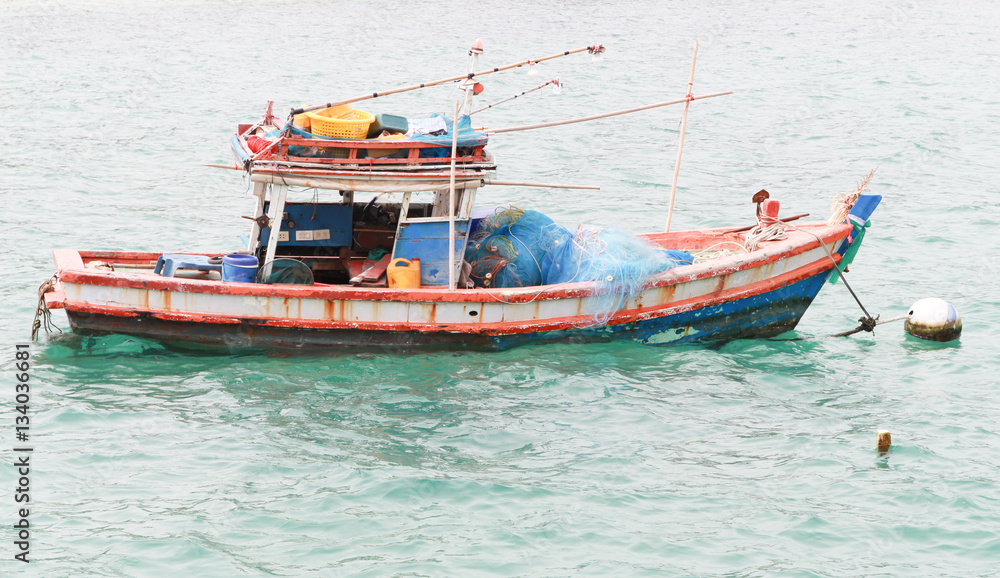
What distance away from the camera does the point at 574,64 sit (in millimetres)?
30578

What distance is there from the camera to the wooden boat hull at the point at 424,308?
10.4 m

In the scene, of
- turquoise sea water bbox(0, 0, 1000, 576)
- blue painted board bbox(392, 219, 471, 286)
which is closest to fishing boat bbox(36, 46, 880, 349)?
blue painted board bbox(392, 219, 471, 286)

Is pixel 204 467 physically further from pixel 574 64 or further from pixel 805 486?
pixel 574 64

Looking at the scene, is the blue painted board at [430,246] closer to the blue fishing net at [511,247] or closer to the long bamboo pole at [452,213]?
the long bamboo pole at [452,213]

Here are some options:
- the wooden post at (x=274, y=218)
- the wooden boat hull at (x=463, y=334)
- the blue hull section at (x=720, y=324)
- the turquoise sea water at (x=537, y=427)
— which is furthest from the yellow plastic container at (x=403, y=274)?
the wooden post at (x=274, y=218)

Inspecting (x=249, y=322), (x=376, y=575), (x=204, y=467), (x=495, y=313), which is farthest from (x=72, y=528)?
(x=495, y=313)

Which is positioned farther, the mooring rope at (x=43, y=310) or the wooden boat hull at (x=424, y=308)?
the mooring rope at (x=43, y=310)

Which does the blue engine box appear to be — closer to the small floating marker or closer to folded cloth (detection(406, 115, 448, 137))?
folded cloth (detection(406, 115, 448, 137))

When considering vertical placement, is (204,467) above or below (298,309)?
below

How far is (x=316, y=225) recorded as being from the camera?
462 inches

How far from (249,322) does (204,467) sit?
215 centimetres

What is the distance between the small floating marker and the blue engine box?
5.93 metres

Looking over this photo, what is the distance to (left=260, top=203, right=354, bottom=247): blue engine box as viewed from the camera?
38.1 feet

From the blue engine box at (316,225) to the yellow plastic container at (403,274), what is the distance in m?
1.24
